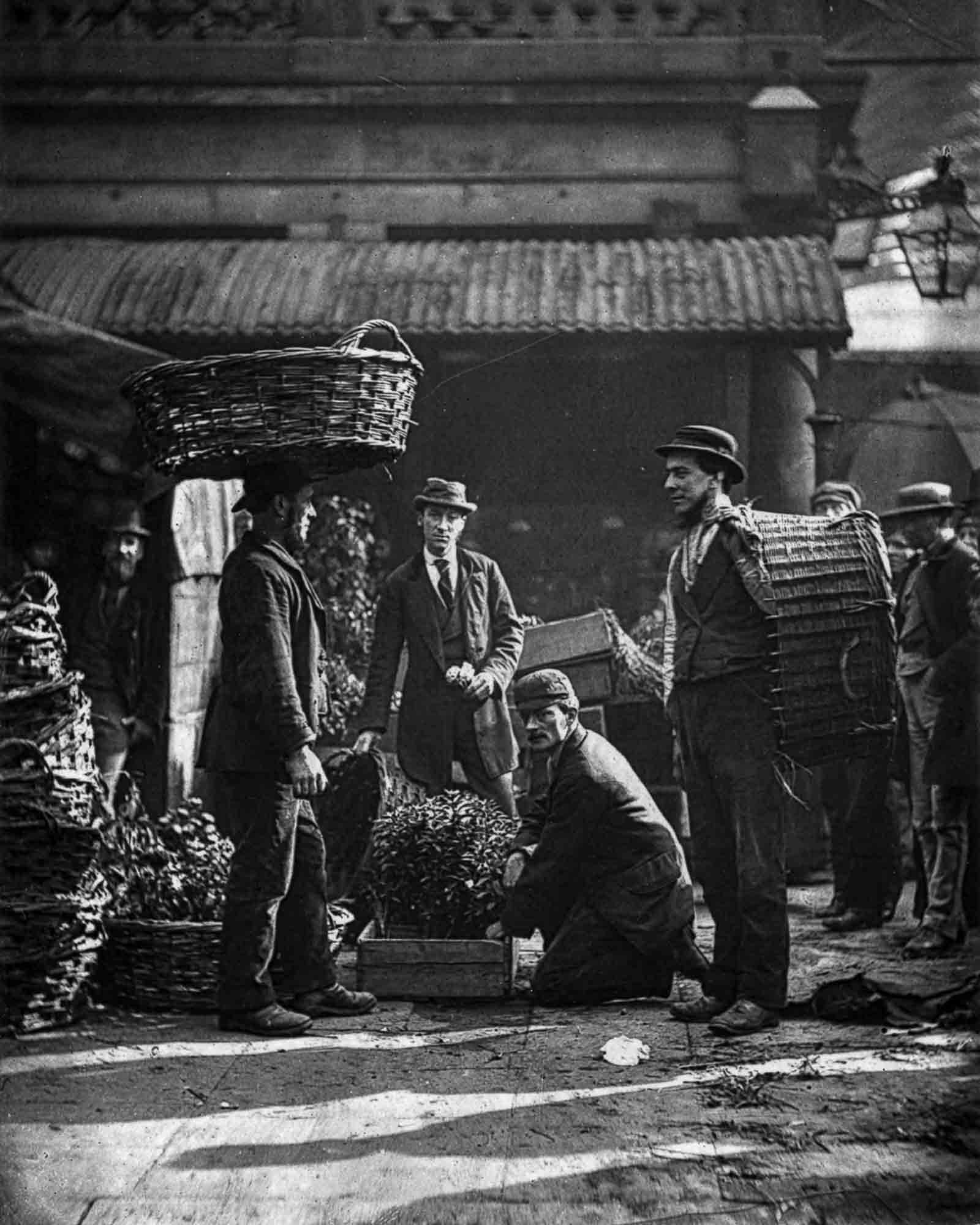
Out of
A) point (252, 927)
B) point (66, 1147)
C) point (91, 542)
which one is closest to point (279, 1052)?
point (252, 927)

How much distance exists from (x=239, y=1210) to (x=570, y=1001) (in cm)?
214

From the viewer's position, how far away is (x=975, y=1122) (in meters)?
4.57

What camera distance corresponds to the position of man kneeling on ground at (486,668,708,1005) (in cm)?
602

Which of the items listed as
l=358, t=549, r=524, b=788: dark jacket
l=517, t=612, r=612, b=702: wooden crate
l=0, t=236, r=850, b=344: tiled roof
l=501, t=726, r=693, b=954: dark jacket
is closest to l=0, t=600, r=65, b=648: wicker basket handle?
l=358, t=549, r=524, b=788: dark jacket

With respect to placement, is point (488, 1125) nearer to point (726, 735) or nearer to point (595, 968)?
point (595, 968)

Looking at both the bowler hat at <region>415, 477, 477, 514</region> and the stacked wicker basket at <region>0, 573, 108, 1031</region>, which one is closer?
the stacked wicker basket at <region>0, 573, 108, 1031</region>

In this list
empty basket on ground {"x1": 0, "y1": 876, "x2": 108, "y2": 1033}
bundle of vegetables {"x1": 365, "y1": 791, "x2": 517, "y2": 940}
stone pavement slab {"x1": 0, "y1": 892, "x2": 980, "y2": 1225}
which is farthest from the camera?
bundle of vegetables {"x1": 365, "y1": 791, "x2": 517, "y2": 940}

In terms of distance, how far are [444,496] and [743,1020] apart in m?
2.91

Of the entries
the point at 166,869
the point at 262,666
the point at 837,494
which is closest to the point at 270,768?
the point at 262,666

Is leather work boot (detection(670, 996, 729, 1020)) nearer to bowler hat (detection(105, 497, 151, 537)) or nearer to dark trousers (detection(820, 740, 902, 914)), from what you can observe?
dark trousers (detection(820, 740, 902, 914))

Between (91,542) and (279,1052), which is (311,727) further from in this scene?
(91,542)

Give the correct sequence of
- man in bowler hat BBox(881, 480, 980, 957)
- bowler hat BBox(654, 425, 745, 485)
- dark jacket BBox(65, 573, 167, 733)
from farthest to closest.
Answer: dark jacket BBox(65, 573, 167, 733) < man in bowler hat BBox(881, 480, 980, 957) < bowler hat BBox(654, 425, 745, 485)

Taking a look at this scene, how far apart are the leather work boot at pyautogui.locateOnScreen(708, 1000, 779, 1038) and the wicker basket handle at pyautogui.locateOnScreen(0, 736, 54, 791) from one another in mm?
2681

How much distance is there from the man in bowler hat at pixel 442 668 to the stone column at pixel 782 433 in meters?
2.15
